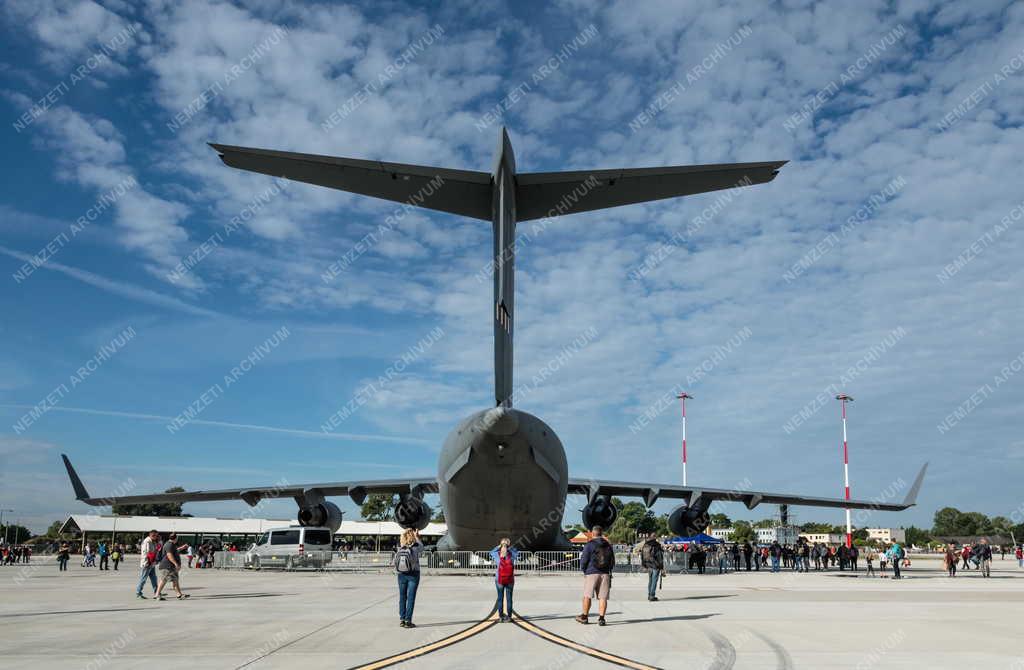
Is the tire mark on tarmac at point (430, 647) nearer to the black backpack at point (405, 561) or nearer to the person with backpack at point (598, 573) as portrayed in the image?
the black backpack at point (405, 561)

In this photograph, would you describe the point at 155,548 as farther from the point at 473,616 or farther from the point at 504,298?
the point at 504,298

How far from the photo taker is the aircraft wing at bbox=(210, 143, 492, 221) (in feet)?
38.2

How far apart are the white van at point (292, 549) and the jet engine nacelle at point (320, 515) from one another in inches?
40.0

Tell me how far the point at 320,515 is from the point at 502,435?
14183 mm

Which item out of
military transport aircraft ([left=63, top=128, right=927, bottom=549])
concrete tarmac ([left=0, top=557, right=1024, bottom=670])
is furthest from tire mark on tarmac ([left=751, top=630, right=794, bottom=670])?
military transport aircraft ([left=63, top=128, right=927, bottom=549])

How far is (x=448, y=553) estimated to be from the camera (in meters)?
24.5

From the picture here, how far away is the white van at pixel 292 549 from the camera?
26.5 metres

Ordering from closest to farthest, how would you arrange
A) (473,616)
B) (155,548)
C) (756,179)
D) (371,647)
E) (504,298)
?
(371,647), (473,616), (756,179), (504,298), (155,548)

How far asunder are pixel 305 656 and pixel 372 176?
26.9 feet

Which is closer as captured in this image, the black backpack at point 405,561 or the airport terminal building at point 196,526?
the black backpack at point 405,561

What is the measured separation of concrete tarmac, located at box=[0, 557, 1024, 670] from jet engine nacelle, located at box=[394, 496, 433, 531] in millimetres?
11000

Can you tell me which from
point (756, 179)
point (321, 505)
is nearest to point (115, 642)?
point (756, 179)

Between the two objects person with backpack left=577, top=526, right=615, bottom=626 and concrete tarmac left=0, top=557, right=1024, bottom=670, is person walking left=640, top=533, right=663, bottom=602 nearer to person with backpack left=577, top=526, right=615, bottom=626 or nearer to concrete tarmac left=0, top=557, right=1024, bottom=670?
concrete tarmac left=0, top=557, right=1024, bottom=670

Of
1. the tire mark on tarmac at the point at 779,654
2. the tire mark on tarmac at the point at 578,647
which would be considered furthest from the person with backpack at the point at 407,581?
the tire mark on tarmac at the point at 779,654
